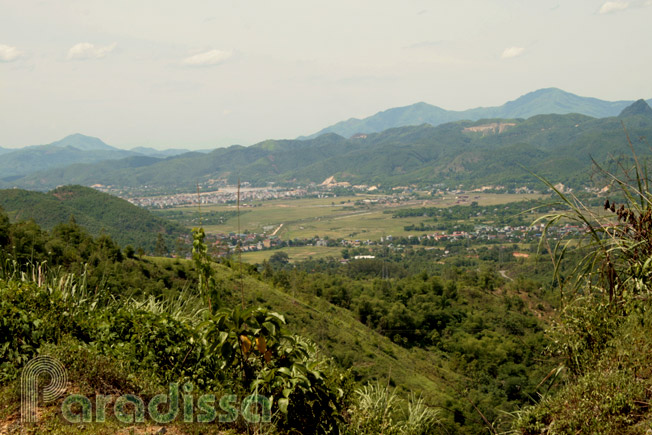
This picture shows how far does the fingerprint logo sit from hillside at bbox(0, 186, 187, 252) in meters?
56.5

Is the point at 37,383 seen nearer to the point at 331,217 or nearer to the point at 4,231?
the point at 4,231

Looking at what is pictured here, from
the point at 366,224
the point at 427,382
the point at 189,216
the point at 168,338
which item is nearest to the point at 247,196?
the point at 189,216

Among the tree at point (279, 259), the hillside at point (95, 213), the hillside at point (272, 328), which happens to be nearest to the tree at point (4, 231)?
the hillside at point (272, 328)

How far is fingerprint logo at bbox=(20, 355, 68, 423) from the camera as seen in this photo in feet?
8.70

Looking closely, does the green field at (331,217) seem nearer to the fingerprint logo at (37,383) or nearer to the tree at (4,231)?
the tree at (4,231)

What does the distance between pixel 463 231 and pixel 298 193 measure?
8908cm

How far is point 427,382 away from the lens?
23859 mm

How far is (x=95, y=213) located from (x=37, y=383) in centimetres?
7666

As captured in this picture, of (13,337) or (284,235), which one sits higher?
(13,337)

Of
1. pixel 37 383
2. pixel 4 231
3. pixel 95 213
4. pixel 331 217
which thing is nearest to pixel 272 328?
pixel 37 383

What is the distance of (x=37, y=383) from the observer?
2.81 meters

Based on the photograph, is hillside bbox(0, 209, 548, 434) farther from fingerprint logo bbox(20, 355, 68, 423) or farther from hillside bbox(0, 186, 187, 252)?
hillside bbox(0, 186, 187, 252)

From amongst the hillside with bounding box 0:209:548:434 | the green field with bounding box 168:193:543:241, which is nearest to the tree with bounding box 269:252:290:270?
the green field with bounding box 168:193:543:241

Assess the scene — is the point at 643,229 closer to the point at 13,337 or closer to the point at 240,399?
the point at 240,399
